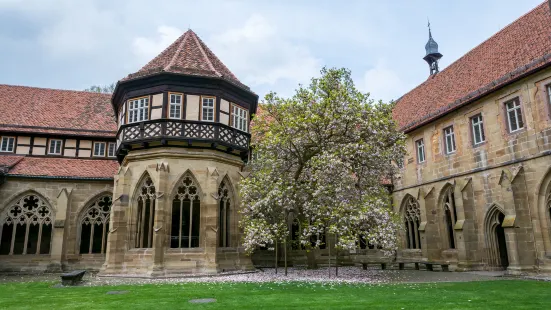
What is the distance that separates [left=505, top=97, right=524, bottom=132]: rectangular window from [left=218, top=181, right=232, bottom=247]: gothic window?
13331 millimetres

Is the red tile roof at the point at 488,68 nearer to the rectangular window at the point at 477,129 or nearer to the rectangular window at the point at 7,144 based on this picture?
the rectangular window at the point at 477,129

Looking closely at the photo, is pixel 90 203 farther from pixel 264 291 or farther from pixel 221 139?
pixel 264 291

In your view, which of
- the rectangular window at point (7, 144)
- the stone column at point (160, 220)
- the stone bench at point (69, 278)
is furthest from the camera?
the rectangular window at point (7, 144)

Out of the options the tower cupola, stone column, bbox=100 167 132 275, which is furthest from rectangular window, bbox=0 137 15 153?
the tower cupola

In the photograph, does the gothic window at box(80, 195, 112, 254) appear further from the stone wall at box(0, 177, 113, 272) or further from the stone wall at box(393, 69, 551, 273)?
the stone wall at box(393, 69, 551, 273)

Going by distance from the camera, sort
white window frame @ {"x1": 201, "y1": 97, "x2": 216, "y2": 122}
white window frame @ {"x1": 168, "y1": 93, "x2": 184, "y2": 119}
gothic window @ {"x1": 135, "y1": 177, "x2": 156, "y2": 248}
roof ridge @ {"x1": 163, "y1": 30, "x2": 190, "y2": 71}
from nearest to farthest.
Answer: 1. gothic window @ {"x1": 135, "y1": 177, "x2": 156, "y2": 248}
2. white window frame @ {"x1": 168, "y1": 93, "x2": 184, "y2": 119}
3. white window frame @ {"x1": 201, "y1": 97, "x2": 216, "y2": 122}
4. roof ridge @ {"x1": 163, "y1": 30, "x2": 190, "y2": 71}

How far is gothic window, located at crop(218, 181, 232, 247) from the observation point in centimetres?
1841

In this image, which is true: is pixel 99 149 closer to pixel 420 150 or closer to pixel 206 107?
pixel 206 107

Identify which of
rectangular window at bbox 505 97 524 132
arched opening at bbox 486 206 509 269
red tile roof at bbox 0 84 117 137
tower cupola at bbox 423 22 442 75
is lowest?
arched opening at bbox 486 206 509 269

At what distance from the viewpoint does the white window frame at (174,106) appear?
17828 mm

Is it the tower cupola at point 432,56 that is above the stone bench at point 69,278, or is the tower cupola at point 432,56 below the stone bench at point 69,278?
above

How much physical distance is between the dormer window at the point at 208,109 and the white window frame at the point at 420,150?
12932mm

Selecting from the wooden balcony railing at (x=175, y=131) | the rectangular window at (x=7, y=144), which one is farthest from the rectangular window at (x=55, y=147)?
the wooden balcony railing at (x=175, y=131)

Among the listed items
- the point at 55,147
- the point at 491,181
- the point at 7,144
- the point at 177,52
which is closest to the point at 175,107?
the point at 177,52
